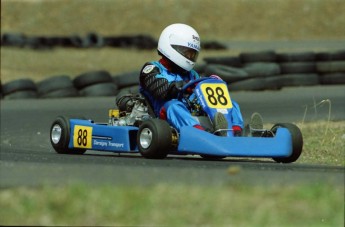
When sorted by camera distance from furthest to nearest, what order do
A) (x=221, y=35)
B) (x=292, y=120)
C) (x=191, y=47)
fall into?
1. (x=221, y=35)
2. (x=292, y=120)
3. (x=191, y=47)

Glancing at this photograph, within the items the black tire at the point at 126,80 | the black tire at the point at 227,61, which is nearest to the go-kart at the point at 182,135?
the black tire at the point at 126,80

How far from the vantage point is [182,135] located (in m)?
8.98

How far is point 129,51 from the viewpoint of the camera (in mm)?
28422

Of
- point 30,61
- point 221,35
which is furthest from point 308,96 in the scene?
point 221,35

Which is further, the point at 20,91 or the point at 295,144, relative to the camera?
the point at 20,91

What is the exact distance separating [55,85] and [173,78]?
7.87 meters

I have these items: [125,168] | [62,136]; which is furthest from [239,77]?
[125,168]

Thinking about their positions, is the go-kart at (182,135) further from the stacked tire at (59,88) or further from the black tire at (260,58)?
the black tire at (260,58)

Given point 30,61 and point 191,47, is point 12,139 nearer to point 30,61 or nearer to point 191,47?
point 191,47

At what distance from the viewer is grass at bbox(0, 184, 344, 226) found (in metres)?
5.40

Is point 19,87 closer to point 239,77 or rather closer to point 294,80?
point 239,77

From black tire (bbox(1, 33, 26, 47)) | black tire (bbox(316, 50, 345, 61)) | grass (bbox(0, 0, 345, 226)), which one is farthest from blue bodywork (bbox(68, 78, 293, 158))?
black tire (bbox(1, 33, 26, 47))

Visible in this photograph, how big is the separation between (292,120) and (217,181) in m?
7.47

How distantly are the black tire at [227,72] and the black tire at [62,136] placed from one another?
22.0 ft
